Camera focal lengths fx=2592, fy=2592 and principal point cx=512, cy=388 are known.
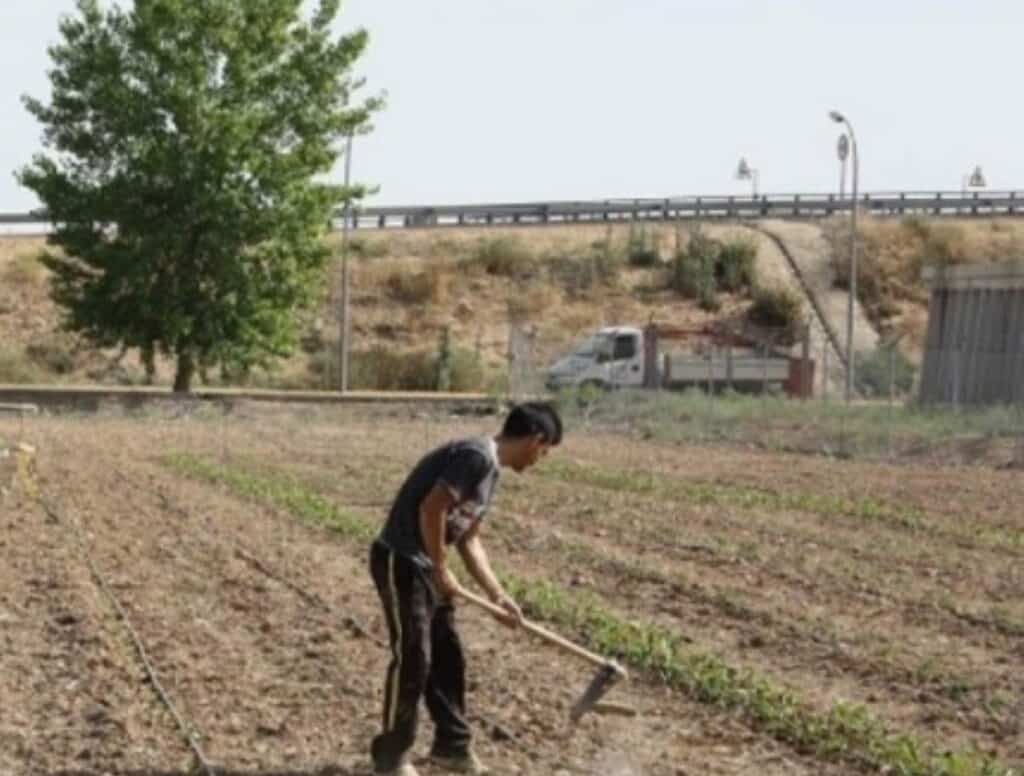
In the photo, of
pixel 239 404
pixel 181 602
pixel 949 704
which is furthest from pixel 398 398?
pixel 949 704

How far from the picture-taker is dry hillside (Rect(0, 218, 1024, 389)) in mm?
71750

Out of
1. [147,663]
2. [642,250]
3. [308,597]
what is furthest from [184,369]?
[147,663]

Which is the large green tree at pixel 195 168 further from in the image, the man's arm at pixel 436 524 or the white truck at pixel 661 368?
the man's arm at pixel 436 524

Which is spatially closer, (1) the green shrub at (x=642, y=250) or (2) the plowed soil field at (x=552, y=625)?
(2) the plowed soil field at (x=552, y=625)

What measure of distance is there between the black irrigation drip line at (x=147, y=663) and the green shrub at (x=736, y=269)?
57034mm

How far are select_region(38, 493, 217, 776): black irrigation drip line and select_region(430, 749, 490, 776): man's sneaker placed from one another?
0.91 m

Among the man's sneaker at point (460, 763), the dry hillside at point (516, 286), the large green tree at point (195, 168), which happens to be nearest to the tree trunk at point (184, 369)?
the large green tree at point (195, 168)

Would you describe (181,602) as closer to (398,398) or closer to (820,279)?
(398,398)

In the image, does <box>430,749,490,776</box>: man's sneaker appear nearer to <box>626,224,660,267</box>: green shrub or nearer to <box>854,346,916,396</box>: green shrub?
<box>854,346,916,396</box>: green shrub

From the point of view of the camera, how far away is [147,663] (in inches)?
534

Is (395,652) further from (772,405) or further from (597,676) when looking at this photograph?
(772,405)

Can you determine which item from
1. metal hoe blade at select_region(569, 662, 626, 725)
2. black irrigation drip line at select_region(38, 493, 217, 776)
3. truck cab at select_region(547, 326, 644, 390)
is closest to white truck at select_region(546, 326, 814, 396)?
truck cab at select_region(547, 326, 644, 390)

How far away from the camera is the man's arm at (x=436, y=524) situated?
10.0 meters

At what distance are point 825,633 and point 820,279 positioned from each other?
64772 mm
